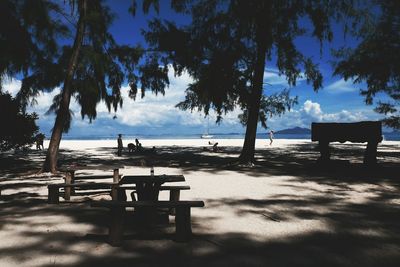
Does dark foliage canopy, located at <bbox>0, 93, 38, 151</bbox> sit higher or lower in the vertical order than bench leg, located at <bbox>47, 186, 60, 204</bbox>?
higher

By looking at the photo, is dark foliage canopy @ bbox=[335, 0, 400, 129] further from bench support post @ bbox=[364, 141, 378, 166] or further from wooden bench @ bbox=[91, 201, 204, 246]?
wooden bench @ bbox=[91, 201, 204, 246]

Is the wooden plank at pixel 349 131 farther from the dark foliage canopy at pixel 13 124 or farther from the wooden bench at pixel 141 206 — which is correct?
the dark foliage canopy at pixel 13 124

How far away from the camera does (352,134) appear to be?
42.4 ft

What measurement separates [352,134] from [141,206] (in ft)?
35.3

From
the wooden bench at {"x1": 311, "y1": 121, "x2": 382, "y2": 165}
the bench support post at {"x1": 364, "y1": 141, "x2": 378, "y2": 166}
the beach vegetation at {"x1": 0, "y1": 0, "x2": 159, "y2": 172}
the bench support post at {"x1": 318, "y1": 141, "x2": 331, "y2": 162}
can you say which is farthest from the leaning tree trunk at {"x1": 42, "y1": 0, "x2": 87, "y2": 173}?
the bench support post at {"x1": 364, "y1": 141, "x2": 378, "y2": 166}

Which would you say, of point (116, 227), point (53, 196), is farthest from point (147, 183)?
point (53, 196)

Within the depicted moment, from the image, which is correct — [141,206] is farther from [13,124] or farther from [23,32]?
[13,124]

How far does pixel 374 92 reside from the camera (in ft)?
79.4

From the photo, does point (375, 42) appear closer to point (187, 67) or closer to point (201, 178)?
point (187, 67)

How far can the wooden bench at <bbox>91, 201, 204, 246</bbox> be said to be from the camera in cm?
464

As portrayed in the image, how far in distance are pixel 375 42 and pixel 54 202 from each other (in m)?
17.4

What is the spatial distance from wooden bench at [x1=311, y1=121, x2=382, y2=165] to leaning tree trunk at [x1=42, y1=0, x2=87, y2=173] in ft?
33.0

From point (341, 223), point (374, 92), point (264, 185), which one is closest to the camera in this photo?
point (341, 223)

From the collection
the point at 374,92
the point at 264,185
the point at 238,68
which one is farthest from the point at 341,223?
the point at 374,92
